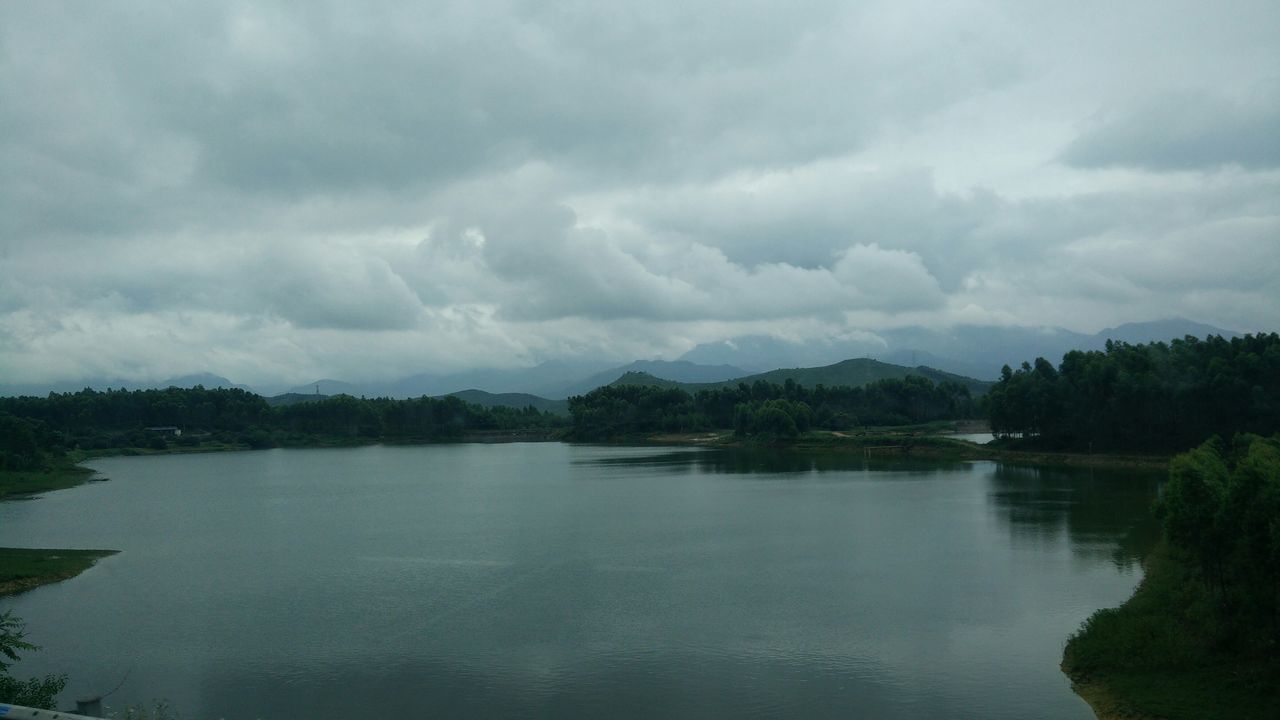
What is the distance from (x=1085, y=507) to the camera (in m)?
35.7

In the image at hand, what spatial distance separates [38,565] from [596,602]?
19.0 meters

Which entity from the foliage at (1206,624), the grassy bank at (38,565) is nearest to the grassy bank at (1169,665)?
the foliage at (1206,624)

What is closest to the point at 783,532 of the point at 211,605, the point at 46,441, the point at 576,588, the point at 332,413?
the point at 576,588

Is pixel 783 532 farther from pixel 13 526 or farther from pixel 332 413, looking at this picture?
pixel 332 413

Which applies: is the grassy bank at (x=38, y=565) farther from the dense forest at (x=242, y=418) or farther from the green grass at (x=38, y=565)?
the dense forest at (x=242, y=418)

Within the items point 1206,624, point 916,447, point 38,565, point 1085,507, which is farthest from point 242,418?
point 1206,624

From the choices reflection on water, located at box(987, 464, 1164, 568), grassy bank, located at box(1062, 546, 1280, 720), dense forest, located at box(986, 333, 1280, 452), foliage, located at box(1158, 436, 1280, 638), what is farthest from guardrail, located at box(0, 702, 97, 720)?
dense forest, located at box(986, 333, 1280, 452)

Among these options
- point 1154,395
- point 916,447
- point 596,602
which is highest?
point 1154,395

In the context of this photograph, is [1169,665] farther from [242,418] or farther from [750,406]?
[242,418]

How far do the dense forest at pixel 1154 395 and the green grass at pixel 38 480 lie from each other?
66.9 m

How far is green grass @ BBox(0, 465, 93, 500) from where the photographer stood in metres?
52.3

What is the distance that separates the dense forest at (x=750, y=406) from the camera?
4107 inches

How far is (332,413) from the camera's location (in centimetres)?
12350

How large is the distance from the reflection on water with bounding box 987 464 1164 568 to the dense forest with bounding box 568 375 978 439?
4534 cm
